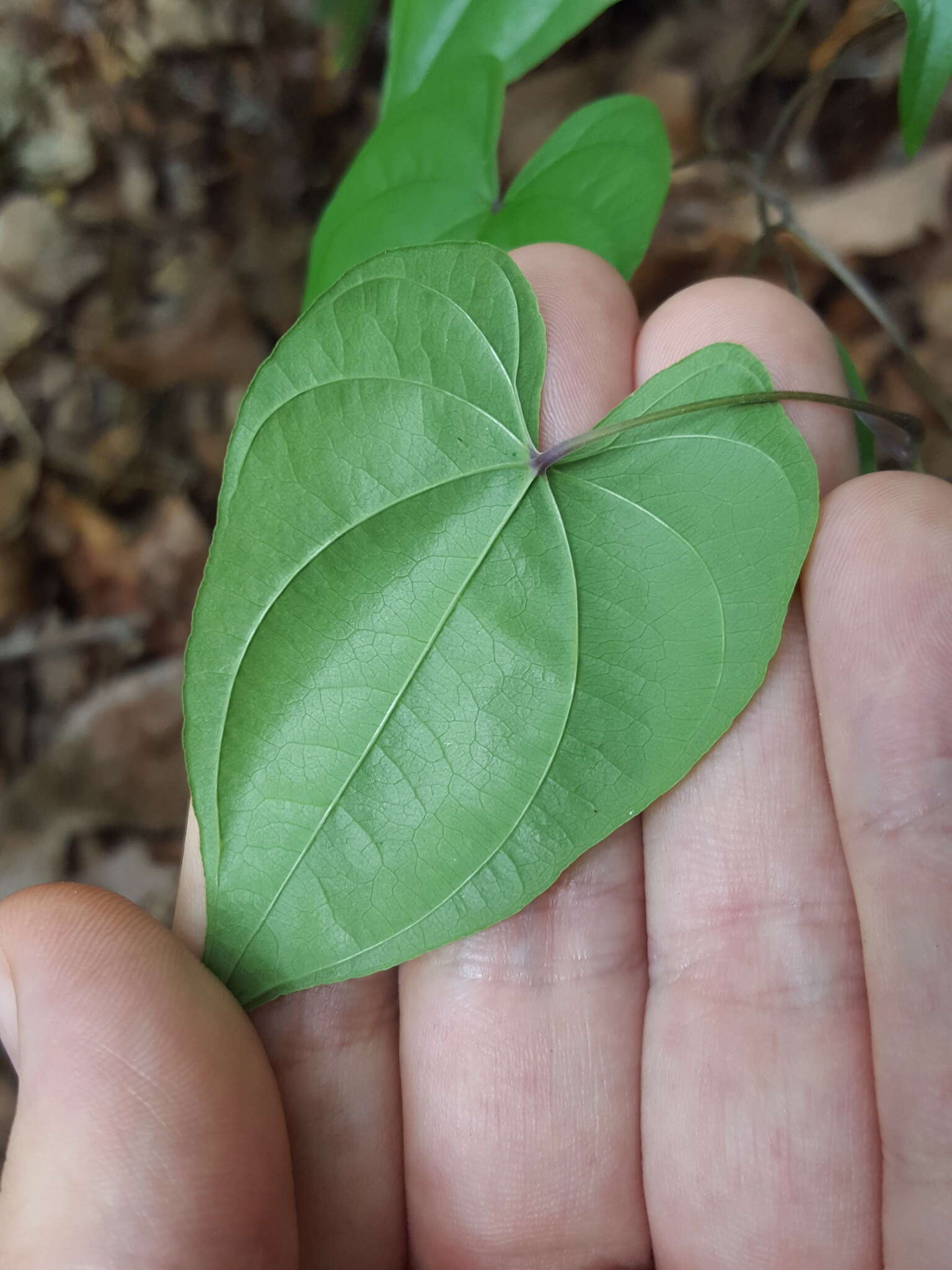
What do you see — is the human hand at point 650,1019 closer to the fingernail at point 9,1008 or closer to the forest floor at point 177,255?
the fingernail at point 9,1008

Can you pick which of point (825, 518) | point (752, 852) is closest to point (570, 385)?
point (825, 518)

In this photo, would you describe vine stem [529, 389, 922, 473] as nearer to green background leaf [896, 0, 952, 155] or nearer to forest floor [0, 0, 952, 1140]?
green background leaf [896, 0, 952, 155]

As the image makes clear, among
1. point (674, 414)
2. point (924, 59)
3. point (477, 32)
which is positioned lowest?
point (674, 414)

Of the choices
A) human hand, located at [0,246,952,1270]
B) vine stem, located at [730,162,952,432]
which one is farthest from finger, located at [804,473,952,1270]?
vine stem, located at [730,162,952,432]

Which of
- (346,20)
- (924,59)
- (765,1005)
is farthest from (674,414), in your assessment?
(346,20)

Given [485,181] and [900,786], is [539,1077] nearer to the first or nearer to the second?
[900,786]

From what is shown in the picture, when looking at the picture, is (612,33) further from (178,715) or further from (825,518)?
(178,715)
